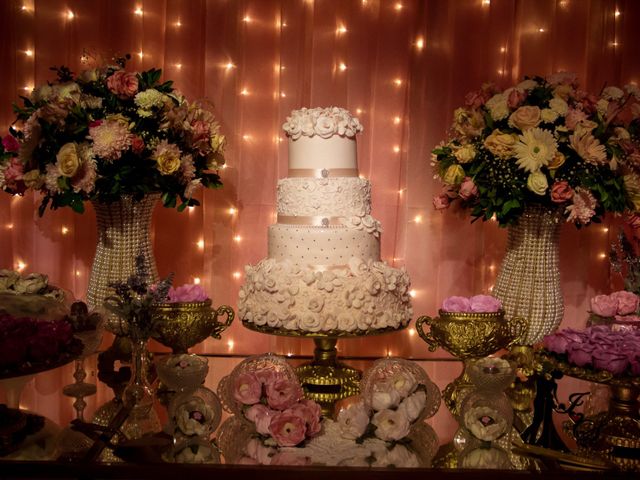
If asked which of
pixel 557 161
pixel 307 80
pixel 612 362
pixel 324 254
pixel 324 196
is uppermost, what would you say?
pixel 307 80

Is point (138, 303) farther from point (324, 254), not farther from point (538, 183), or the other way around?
point (538, 183)

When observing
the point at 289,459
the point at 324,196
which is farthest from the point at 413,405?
the point at 324,196

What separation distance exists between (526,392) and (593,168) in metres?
0.66

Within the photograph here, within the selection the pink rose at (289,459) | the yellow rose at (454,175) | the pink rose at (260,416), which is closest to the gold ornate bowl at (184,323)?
the pink rose at (260,416)

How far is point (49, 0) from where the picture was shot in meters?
2.47

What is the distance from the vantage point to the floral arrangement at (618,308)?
6.47 ft

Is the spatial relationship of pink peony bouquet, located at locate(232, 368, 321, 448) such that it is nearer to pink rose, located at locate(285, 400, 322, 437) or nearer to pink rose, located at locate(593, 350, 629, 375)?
pink rose, located at locate(285, 400, 322, 437)

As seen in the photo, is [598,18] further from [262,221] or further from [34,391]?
[34,391]

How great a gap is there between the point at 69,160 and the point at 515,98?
124 cm

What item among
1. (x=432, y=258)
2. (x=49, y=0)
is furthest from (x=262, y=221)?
(x=49, y=0)

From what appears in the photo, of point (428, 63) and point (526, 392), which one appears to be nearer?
point (526, 392)

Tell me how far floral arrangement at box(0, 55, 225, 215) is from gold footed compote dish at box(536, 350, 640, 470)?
1139 mm

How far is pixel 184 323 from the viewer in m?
1.95

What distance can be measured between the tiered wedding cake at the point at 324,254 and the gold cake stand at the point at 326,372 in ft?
0.05
